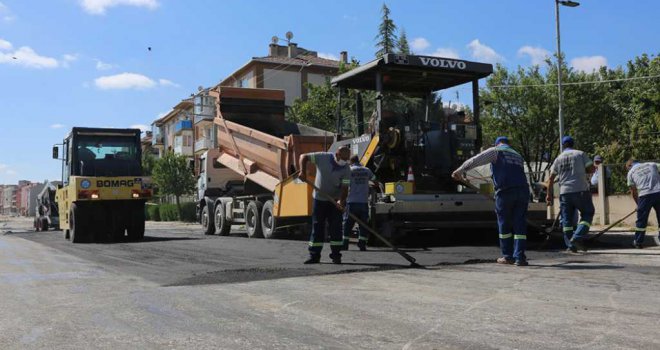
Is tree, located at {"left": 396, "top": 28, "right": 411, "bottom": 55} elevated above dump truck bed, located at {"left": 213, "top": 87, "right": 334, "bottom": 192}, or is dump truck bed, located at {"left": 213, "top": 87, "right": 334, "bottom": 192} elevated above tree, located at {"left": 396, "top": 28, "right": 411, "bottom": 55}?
tree, located at {"left": 396, "top": 28, "right": 411, "bottom": 55}

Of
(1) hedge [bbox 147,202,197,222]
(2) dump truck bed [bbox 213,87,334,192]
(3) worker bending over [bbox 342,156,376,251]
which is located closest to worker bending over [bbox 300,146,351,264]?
(3) worker bending over [bbox 342,156,376,251]

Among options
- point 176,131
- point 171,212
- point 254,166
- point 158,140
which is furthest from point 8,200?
point 254,166

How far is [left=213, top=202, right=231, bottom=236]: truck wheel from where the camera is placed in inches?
659

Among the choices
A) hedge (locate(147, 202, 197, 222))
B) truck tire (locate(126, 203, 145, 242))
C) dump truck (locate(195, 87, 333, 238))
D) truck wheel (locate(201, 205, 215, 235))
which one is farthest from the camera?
hedge (locate(147, 202, 197, 222))

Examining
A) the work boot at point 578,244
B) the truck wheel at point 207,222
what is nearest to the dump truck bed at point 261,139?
the truck wheel at point 207,222

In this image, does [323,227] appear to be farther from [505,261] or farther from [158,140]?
[158,140]

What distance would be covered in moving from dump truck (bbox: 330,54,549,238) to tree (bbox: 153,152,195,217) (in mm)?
39448

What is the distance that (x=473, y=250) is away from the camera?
942 centimetres

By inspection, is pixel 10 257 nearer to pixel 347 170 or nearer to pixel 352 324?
pixel 347 170

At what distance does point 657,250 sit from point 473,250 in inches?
108

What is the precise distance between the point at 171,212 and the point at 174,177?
287cm

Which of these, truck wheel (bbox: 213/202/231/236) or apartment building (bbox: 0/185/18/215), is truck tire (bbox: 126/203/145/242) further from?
apartment building (bbox: 0/185/18/215)

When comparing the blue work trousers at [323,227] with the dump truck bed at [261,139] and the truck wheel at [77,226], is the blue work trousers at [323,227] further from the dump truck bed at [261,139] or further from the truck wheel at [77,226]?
the truck wheel at [77,226]

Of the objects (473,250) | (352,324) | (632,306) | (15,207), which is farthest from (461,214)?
(15,207)
